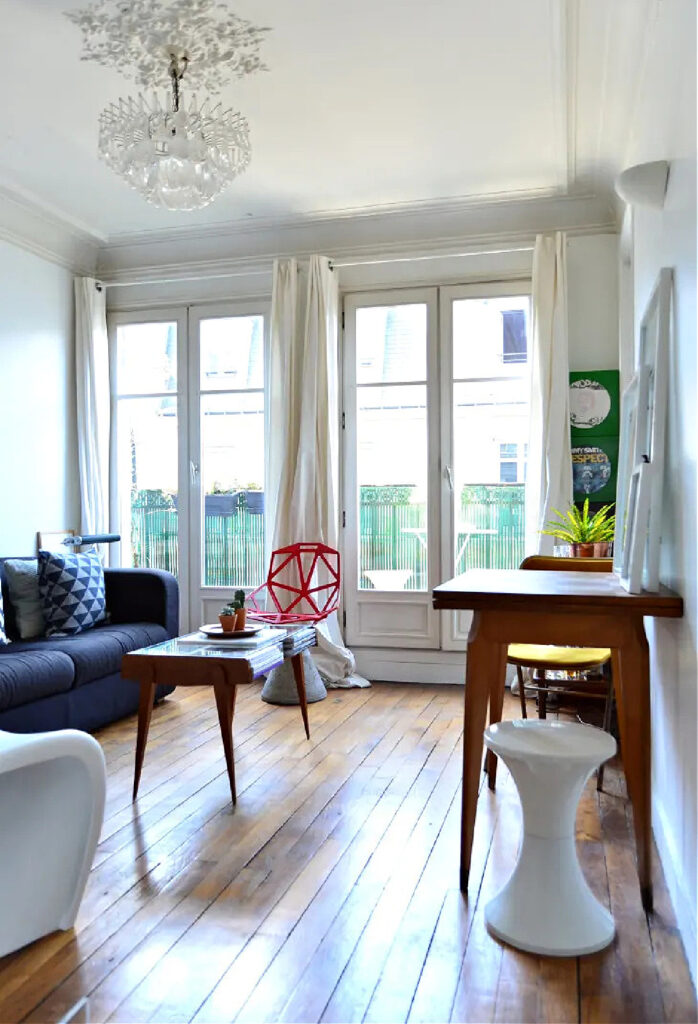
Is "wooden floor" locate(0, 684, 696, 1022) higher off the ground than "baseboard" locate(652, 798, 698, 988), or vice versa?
"baseboard" locate(652, 798, 698, 988)

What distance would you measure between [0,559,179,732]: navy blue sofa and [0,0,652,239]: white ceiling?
7.44 ft

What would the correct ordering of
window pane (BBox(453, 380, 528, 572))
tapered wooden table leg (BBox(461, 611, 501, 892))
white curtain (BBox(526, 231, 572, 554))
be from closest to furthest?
tapered wooden table leg (BBox(461, 611, 501, 892)) → white curtain (BBox(526, 231, 572, 554)) → window pane (BBox(453, 380, 528, 572))

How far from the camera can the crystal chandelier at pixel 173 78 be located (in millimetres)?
3045

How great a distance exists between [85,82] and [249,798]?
3.08 m

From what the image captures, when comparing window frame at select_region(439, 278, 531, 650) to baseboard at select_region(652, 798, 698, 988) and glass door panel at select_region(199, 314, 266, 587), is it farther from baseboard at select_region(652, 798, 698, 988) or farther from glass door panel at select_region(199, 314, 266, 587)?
baseboard at select_region(652, 798, 698, 988)

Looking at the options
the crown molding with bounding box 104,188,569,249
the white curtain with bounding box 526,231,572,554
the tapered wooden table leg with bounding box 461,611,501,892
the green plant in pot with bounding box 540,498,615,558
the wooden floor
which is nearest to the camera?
the wooden floor

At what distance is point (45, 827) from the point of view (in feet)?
6.82

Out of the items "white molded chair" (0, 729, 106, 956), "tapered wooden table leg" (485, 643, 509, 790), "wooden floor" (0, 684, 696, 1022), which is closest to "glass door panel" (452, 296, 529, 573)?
"wooden floor" (0, 684, 696, 1022)

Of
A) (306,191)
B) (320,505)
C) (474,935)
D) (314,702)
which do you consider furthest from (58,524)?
(474,935)

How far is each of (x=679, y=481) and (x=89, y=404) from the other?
4.31 meters

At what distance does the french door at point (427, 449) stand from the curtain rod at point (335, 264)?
0.20m

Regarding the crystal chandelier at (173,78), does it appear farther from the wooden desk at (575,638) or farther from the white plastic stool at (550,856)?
the white plastic stool at (550,856)

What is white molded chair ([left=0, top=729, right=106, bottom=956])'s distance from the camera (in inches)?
78.0

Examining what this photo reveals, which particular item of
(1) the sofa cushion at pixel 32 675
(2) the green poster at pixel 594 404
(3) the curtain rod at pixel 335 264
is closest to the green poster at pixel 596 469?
(2) the green poster at pixel 594 404
